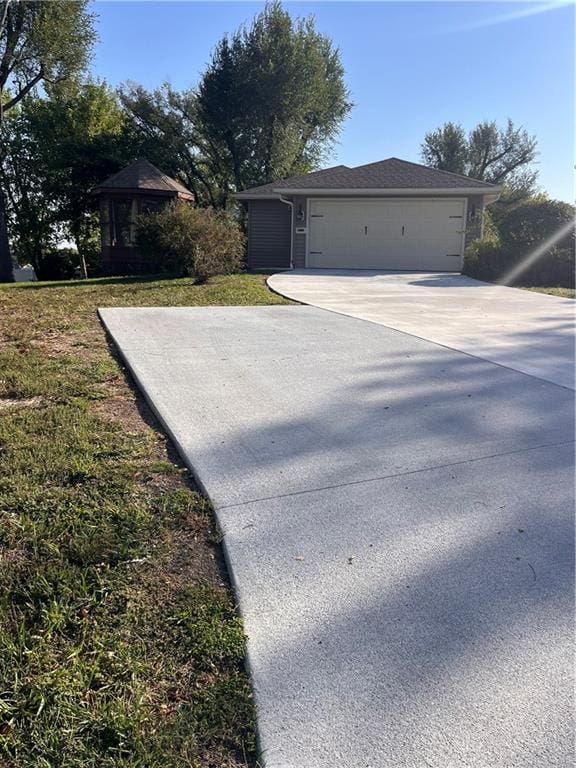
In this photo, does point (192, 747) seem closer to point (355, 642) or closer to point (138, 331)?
point (355, 642)

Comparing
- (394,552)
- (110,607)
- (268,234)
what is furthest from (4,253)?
(394,552)

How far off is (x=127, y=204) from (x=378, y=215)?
25.3 feet

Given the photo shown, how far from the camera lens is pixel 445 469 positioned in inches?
119

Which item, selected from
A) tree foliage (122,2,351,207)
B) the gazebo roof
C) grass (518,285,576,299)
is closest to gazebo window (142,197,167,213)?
the gazebo roof

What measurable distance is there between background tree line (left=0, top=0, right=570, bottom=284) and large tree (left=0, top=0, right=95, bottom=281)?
113mm

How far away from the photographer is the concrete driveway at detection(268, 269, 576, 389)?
5.72 meters

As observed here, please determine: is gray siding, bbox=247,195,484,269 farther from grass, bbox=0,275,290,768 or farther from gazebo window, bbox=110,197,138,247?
grass, bbox=0,275,290,768

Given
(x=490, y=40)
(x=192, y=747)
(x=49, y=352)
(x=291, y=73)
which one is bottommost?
(x=192, y=747)

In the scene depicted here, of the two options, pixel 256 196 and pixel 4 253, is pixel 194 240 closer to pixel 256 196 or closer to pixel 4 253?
pixel 256 196

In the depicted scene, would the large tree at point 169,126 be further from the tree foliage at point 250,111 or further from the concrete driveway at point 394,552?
the concrete driveway at point 394,552

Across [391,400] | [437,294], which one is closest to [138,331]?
[391,400]

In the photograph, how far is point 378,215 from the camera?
51.8 ft

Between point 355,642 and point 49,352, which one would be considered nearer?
point 355,642

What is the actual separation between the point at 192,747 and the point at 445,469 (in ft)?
6.63
